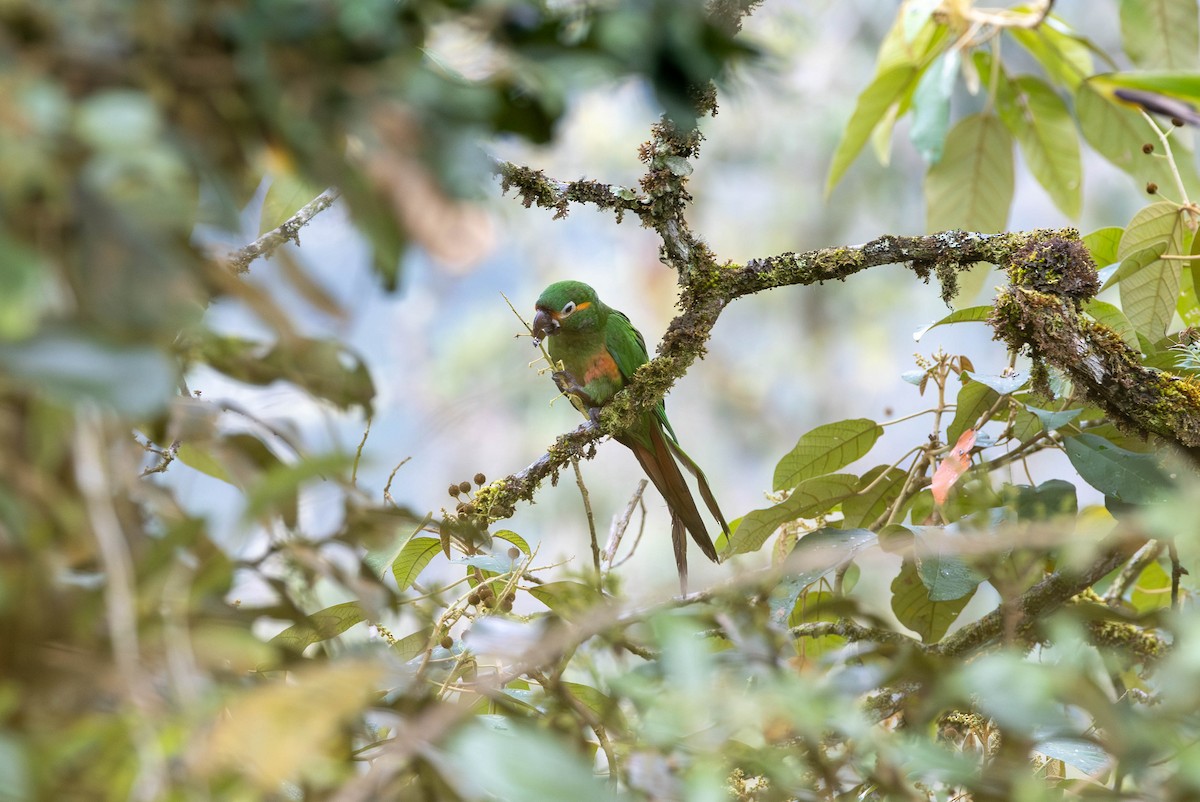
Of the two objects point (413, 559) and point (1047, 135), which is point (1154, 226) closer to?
point (1047, 135)

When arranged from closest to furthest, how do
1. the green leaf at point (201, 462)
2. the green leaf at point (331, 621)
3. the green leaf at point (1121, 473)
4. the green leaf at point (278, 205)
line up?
the green leaf at point (201, 462), the green leaf at point (331, 621), the green leaf at point (1121, 473), the green leaf at point (278, 205)

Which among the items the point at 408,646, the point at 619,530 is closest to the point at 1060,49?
the point at 619,530

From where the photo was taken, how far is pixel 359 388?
78cm

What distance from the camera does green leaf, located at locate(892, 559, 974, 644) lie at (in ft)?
5.45

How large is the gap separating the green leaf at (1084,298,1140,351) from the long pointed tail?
2.73ft

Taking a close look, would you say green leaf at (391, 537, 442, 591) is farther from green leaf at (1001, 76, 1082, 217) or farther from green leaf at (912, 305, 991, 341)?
green leaf at (1001, 76, 1082, 217)

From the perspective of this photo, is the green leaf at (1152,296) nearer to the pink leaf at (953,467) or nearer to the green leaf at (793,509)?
the pink leaf at (953,467)

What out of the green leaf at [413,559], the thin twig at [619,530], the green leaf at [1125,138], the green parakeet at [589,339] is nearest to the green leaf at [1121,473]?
the thin twig at [619,530]

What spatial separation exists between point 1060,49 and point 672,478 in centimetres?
127

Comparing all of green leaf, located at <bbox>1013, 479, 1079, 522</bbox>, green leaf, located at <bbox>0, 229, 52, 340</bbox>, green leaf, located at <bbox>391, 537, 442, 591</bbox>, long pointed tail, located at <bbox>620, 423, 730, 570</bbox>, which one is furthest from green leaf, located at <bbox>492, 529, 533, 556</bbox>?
green leaf, located at <bbox>0, 229, 52, 340</bbox>

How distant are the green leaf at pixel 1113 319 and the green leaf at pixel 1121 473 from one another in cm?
18

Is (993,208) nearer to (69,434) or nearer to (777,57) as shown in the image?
(777,57)

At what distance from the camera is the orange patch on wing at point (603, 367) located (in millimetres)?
2965

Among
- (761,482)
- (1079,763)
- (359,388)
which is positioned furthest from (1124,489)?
(761,482)
